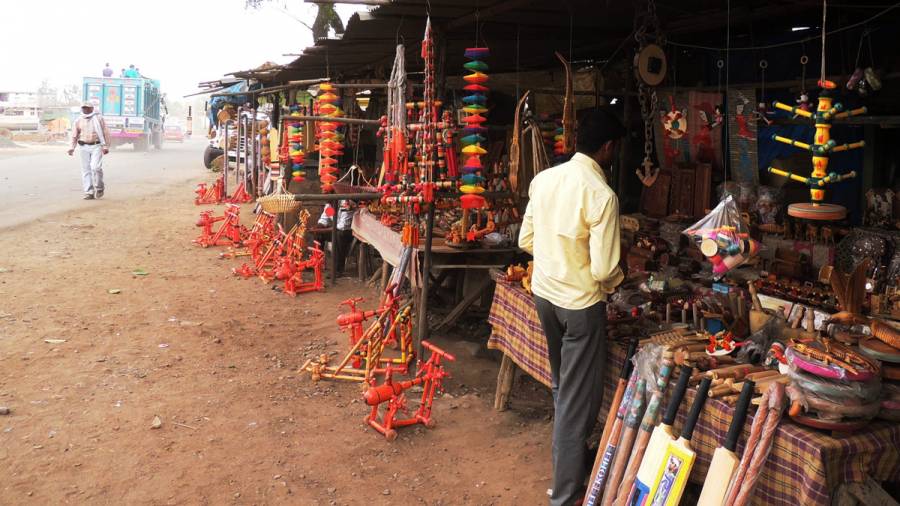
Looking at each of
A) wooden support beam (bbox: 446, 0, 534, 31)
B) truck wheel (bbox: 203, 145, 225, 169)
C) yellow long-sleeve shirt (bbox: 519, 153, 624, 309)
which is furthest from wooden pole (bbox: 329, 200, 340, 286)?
truck wheel (bbox: 203, 145, 225, 169)

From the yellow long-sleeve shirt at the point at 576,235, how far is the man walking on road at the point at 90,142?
1400 cm

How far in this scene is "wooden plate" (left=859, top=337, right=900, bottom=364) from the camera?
2.86m

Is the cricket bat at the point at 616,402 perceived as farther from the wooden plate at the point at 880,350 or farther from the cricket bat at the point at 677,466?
the wooden plate at the point at 880,350

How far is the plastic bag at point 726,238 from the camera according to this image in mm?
3521

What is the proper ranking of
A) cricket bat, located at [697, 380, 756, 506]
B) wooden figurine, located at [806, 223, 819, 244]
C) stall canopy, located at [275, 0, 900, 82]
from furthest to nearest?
wooden figurine, located at [806, 223, 819, 244] → stall canopy, located at [275, 0, 900, 82] → cricket bat, located at [697, 380, 756, 506]

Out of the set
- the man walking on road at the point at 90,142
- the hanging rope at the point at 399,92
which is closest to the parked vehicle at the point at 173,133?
the man walking on road at the point at 90,142

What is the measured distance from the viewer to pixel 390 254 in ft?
22.9

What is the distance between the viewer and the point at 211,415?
491 centimetres

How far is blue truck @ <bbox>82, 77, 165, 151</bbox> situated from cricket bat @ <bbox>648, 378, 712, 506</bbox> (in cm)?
3291

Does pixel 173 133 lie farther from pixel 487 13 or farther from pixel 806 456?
pixel 806 456

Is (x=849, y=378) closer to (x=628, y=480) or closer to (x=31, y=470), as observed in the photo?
(x=628, y=480)

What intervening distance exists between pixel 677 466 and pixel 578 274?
947 millimetres

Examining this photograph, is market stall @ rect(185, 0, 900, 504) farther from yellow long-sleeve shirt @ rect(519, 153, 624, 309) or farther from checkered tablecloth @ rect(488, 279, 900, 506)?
yellow long-sleeve shirt @ rect(519, 153, 624, 309)

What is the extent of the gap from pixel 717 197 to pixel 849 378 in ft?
16.5
